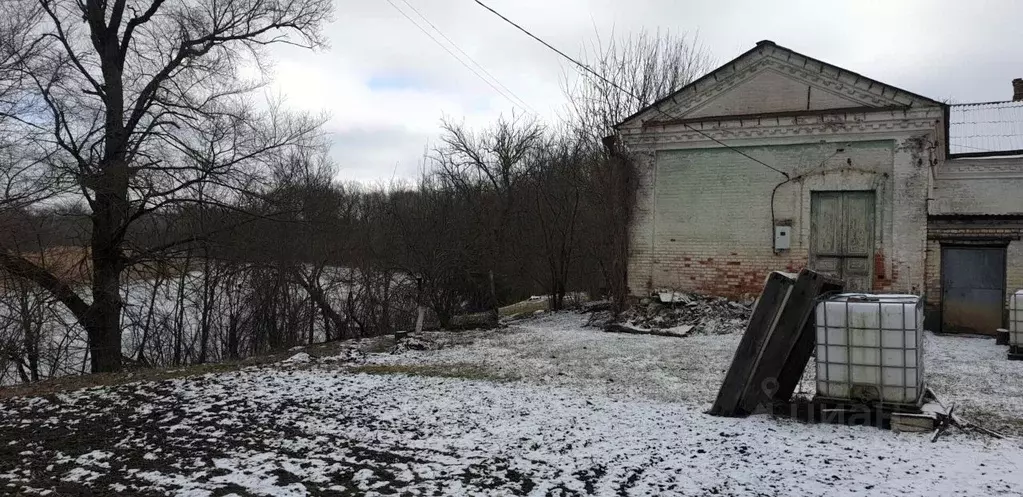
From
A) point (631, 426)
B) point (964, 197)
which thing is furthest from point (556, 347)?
point (964, 197)

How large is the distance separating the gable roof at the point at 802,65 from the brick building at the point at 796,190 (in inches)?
0.9

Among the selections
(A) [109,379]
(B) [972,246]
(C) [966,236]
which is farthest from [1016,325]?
(A) [109,379]

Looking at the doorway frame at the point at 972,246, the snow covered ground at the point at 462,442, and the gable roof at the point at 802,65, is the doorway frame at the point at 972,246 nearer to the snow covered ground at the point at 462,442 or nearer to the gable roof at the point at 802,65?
the gable roof at the point at 802,65

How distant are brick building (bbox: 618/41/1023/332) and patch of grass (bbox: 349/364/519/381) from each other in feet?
22.8

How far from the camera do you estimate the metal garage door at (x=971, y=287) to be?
12273 mm

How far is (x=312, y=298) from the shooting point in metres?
14.7

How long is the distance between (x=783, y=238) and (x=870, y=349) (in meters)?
8.25

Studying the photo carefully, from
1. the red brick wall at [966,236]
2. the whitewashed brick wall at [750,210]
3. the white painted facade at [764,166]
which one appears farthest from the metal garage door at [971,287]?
the white painted facade at [764,166]

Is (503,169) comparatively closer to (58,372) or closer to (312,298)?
(312,298)

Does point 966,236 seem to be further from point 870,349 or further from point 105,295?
point 105,295

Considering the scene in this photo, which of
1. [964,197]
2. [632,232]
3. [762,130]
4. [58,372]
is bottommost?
[58,372]

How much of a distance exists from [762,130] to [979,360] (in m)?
6.11

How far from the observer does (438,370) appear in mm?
7539

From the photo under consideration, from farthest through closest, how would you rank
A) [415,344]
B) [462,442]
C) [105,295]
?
[105,295] → [415,344] → [462,442]
